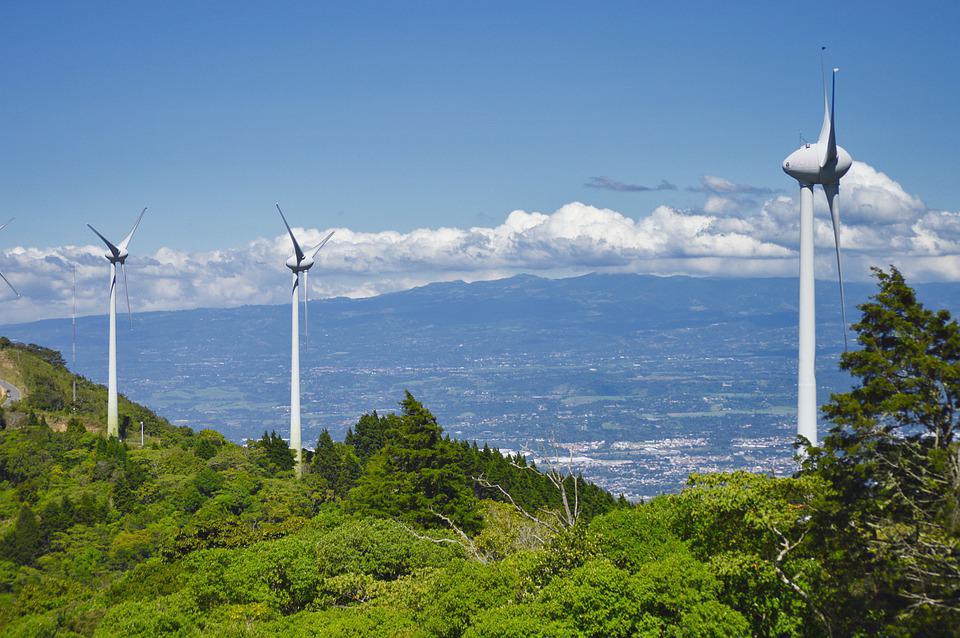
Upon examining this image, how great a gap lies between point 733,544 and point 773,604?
333 cm

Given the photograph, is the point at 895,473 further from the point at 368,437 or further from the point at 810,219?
the point at 368,437

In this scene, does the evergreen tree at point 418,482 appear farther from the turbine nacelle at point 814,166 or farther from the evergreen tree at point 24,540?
the turbine nacelle at point 814,166

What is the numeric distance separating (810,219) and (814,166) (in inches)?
83.9

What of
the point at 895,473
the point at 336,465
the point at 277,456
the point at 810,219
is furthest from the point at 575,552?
the point at 277,456

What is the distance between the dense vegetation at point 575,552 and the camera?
81.0 ft

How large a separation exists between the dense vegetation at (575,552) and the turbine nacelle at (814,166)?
14.2m

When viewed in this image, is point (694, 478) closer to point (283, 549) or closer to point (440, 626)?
point (440, 626)

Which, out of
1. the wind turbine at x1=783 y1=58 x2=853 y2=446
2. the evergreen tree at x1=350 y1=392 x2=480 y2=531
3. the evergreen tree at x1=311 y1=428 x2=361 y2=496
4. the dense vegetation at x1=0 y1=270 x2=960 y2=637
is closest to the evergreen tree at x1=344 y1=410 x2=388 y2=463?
the evergreen tree at x1=311 y1=428 x2=361 y2=496

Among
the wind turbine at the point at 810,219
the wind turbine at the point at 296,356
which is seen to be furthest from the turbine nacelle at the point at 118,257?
the wind turbine at the point at 810,219

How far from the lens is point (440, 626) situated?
1253 inches

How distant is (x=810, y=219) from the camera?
138 ft

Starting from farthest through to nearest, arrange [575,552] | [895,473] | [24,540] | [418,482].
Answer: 1. [24,540]
2. [418,482]
3. [575,552]
4. [895,473]

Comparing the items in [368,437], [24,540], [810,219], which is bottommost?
[24,540]

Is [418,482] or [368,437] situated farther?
[368,437]
